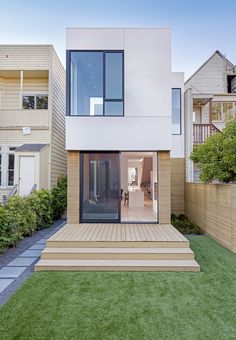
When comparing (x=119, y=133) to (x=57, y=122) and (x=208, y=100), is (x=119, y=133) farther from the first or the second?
(x=208, y=100)

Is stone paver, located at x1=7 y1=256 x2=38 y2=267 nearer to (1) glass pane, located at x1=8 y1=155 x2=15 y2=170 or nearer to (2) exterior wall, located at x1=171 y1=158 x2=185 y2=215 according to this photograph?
(1) glass pane, located at x1=8 y1=155 x2=15 y2=170

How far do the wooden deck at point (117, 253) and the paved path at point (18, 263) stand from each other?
0.43 metres

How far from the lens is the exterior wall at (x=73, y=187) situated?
8.36 m

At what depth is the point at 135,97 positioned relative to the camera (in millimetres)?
8352

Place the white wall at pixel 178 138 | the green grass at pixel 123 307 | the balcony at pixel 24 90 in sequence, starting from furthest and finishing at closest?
1. the balcony at pixel 24 90
2. the white wall at pixel 178 138
3. the green grass at pixel 123 307

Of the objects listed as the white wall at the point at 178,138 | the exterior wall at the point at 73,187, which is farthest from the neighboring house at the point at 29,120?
the white wall at the point at 178,138

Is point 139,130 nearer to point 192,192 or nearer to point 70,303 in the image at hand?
point 192,192

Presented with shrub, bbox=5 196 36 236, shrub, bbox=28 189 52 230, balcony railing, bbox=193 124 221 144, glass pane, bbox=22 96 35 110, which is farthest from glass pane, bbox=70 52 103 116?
balcony railing, bbox=193 124 221 144

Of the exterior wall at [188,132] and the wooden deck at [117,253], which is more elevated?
the exterior wall at [188,132]

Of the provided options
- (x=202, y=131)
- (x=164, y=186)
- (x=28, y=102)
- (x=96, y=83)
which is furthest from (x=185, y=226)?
(x=28, y=102)

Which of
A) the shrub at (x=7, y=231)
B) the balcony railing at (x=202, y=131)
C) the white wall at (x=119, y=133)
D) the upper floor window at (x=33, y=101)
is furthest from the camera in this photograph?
the upper floor window at (x=33, y=101)

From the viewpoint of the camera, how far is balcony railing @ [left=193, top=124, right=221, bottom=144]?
12.6 m

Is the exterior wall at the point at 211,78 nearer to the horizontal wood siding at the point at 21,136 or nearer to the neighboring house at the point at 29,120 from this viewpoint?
the neighboring house at the point at 29,120

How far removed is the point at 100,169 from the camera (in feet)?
27.6
